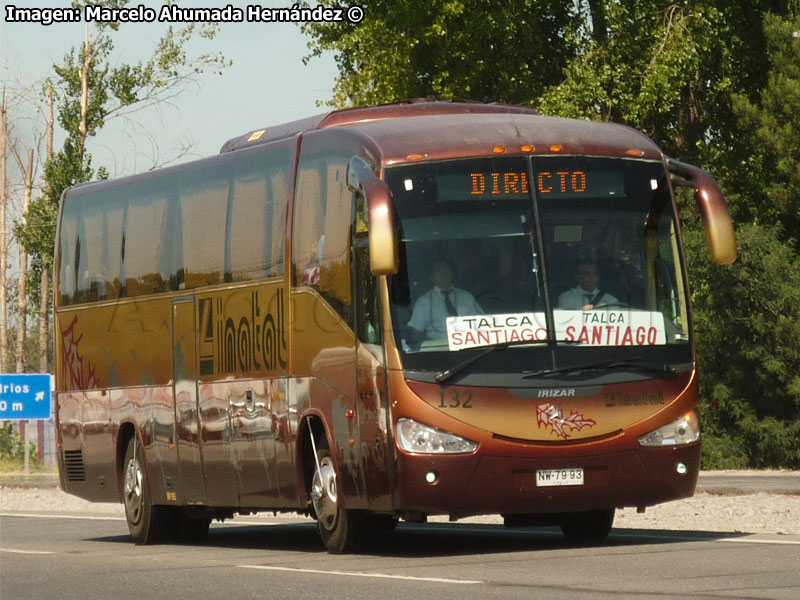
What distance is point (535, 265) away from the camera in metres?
13.8

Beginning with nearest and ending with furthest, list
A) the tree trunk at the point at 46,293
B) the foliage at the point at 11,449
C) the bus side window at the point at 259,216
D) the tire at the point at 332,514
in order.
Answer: the tire at the point at 332,514
the bus side window at the point at 259,216
the foliage at the point at 11,449
the tree trunk at the point at 46,293

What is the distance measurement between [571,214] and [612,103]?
23.5 meters

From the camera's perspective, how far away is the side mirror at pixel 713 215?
14016 millimetres

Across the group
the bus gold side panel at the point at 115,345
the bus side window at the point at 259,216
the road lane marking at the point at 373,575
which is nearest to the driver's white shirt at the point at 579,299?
the road lane marking at the point at 373,575

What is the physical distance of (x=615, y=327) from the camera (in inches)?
544

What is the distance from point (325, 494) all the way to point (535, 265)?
260cm

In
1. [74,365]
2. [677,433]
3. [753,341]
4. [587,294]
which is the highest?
[587,294]

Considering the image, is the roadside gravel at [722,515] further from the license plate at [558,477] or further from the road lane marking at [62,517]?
the license plate at [558,477]

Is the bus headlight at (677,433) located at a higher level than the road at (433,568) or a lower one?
higher

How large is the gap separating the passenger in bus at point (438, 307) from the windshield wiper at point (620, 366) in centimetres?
65

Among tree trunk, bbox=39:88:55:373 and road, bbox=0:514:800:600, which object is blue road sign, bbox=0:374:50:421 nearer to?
tree trunk, bbox=39:88:55:373

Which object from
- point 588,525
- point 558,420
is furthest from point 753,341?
point 558,420

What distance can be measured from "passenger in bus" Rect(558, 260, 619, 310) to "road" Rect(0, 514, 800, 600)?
186cm

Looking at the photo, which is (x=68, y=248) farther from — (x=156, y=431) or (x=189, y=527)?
(x=189, y=527)
